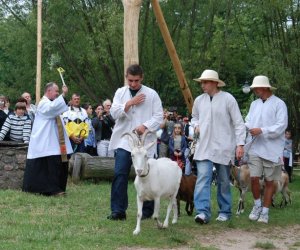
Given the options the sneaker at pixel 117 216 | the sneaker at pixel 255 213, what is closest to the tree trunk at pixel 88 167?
the sneaker at pixel 255 213

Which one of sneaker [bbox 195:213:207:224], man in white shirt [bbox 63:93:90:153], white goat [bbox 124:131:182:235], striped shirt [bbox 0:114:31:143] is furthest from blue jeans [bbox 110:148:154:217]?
man in white shirt [bbox 63:93:90:153]

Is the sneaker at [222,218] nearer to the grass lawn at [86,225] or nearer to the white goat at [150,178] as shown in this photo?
the grass lawn at [86,225]

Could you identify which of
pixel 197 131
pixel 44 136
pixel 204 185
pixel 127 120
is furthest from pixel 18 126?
pixel 204 185

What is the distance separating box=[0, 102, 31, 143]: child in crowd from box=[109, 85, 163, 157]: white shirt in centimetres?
438

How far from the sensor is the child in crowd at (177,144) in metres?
16.1

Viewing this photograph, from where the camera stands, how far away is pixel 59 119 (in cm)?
1142

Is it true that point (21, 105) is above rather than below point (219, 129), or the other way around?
above

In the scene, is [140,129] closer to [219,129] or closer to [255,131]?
[219,129]

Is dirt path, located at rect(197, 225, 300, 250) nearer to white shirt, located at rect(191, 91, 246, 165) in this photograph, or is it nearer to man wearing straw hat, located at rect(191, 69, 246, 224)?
man wearing straw hat, located at rect(191, 69, 246, 224)

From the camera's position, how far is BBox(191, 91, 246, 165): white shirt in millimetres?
8852

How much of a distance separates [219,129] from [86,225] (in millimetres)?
2276

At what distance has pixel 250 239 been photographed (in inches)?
315

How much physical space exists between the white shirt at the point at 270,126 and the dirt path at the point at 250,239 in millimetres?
1150

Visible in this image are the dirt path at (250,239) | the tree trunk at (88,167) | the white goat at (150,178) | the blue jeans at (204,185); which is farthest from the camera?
the tree trunk at (88,167)
